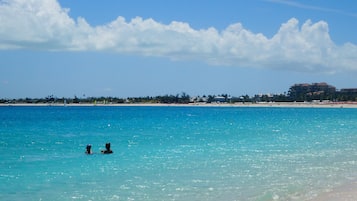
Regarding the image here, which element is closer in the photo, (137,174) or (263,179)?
(263,179)

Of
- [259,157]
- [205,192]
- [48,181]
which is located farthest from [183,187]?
[259,157]

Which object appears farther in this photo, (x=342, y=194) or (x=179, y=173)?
(x=179, y=173)

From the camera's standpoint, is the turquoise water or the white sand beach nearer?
the white sand beach

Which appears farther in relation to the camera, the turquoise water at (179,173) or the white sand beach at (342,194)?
the turquoise water at (179,173)

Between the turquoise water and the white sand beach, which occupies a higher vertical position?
the white sand beach

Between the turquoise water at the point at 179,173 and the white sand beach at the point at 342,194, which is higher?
the white sand beach at the point at 342,194

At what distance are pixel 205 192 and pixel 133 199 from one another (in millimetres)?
2564

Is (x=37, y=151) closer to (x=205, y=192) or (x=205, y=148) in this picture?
(x=205, y=148)

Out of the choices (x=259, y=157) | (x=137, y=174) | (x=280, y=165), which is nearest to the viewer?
(x=137, y=174)

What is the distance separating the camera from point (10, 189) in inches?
736

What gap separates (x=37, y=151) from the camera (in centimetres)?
3334

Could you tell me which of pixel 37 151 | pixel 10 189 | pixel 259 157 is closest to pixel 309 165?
pixel 259 157

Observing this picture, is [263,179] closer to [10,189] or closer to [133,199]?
[133,199]

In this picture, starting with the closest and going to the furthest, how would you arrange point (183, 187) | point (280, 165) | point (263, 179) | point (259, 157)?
point (183, 187)
point (263, 179)
point (280, 165)
point (259, 157)
